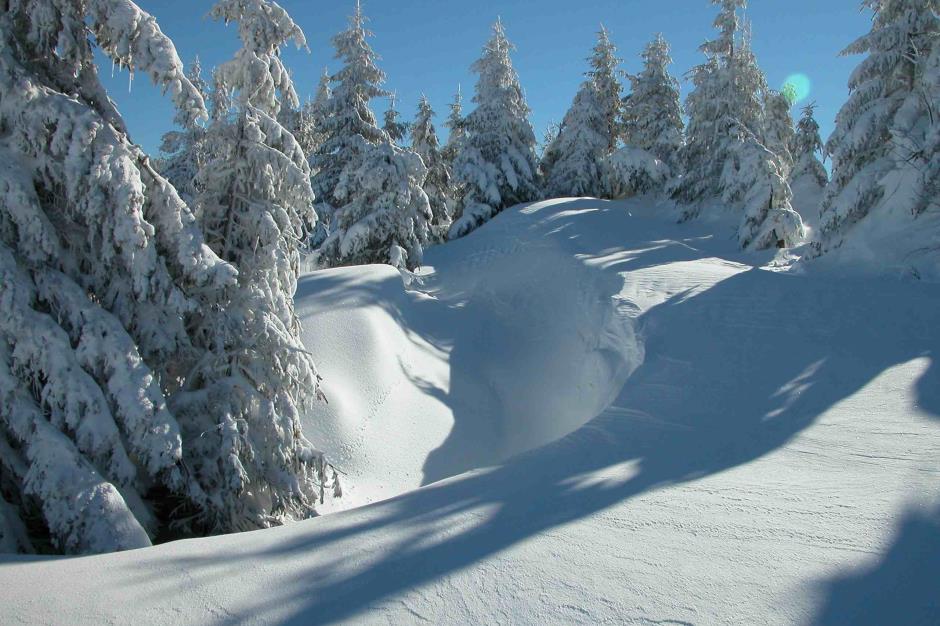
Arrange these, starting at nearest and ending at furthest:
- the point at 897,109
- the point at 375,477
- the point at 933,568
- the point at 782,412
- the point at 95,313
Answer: the point at 933,568
the point at 95,313
the point at 782,412
the point at 375,477
the point at 897,109

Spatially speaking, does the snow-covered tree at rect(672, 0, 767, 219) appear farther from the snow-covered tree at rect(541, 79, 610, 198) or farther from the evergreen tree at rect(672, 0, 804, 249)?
the snow-covered tree at rect(541, 79, 610, 198)

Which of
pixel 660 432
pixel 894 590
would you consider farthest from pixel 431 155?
pixel 894 590

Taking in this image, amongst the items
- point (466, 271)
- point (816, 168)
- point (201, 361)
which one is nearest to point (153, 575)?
point (201, 361)

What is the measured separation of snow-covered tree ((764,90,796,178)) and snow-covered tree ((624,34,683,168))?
4530 mm

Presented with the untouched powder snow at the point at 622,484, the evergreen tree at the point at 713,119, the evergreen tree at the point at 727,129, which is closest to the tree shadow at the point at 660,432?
the untouched powder snow at the point at 622,484

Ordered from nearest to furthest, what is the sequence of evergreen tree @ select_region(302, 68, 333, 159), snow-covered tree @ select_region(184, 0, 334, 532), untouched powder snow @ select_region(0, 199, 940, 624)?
1. untouched powder snow @ select_region(0, 199, 940, 624)
2. snow-covered tree @ select_region(184, 0, 334, 532)
3. evergreen tree @ select_region(302, 68, 333, 159)

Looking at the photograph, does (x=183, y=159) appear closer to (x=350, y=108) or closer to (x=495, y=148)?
(x=350, y=108)

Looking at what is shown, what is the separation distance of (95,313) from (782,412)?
7.24 meters

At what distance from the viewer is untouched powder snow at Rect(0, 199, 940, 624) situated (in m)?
3.37

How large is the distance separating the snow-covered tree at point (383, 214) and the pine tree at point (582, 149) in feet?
38.5

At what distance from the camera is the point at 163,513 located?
6320mm

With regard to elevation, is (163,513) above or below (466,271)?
below

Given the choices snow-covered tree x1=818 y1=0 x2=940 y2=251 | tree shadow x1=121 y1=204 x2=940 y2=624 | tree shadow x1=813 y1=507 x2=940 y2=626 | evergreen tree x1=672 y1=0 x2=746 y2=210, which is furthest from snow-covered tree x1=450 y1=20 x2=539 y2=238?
tree shadow x1=813 y1=507 x2=940 y2=626

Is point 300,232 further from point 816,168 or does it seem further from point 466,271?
point 816,168
